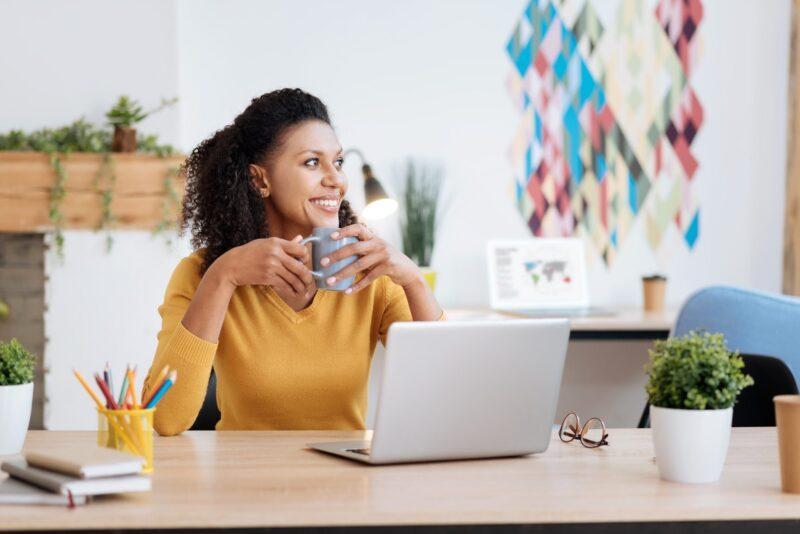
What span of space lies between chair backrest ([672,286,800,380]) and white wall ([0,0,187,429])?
2061mm

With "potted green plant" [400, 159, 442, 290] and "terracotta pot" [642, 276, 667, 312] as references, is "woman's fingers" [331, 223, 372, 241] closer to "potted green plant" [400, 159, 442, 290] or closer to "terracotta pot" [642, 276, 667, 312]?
"potted green plant" [400, 159, 442, 290]

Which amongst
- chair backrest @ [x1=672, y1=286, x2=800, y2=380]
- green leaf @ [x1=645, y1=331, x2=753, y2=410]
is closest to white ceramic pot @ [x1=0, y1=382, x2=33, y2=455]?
green leaf @ [x1=645, y1=331, x2=753, y2=410]

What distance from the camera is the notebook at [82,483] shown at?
4.09 ft

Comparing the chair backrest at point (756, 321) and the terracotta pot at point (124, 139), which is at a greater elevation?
the terracotta pot at point (124, 139)

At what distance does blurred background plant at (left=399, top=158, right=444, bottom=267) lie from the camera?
155 inches

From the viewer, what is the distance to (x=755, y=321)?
253 cm

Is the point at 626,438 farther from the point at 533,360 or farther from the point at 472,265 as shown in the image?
the point at 472,265

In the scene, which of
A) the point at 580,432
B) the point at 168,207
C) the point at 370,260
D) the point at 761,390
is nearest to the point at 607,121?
the point at 168,207

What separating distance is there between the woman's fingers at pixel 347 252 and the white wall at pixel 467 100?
85.2 inches

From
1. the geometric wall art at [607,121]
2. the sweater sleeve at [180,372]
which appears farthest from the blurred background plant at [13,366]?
the geometric wall art at [607,121]

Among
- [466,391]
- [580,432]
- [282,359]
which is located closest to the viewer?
[466,391]

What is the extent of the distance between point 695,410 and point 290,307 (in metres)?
0.93

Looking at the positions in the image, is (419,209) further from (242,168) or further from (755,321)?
(242,168)

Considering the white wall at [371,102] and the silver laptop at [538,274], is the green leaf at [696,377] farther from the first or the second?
the white wall at [371,102]
